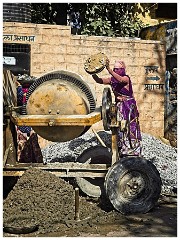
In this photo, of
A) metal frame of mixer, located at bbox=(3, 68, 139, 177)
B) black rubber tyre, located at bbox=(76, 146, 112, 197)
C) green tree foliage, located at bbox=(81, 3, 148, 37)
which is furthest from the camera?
green tree foliage, located at bbox=(81, 3, 148, 37)

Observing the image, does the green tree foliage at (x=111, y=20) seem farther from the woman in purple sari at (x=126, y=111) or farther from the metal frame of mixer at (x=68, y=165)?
the metal frame of mixer at (x=68, y=165)

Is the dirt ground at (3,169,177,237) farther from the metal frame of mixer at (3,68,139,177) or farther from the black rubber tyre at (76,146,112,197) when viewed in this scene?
the black rubber tyre at (76,146,112,197)

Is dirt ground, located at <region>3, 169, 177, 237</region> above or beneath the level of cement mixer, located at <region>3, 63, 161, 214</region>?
beneath

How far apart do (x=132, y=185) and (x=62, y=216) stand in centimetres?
109

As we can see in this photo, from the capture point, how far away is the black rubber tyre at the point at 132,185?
645 centimetres

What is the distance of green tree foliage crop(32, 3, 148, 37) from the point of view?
13.2 m

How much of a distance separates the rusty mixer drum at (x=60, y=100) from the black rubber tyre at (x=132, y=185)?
0.74m

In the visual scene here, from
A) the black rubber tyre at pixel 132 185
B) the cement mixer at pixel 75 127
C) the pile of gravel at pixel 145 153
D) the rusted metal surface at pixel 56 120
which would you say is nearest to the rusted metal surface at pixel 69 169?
the cement mixer at pixel 75 127

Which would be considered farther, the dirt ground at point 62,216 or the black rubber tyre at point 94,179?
the black rubber tyre at point 94,179

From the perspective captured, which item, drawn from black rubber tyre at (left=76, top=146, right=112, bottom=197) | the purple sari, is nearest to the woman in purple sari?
the purple sari

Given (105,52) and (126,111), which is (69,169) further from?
(105,52)

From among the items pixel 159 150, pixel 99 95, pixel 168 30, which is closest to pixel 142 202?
pixel 159 150

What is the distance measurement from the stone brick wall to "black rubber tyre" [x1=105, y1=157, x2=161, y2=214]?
406 cm

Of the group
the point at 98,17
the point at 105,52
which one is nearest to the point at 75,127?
the point at 105,52
